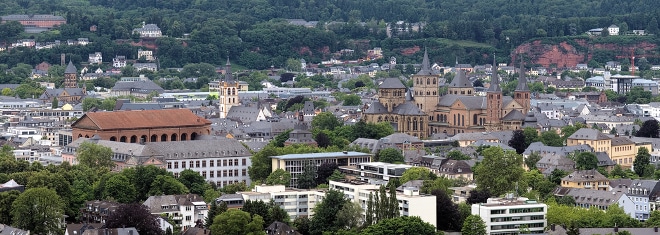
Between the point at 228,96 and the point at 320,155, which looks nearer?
the point at 320,155

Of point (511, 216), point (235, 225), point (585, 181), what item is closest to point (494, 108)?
point (585, 181)

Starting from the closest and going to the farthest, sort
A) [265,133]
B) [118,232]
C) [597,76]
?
[118,232] → [265,133] → [597,76]

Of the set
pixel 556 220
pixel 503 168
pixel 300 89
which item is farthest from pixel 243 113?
pixel 556 220

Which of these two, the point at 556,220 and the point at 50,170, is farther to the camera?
the point at 50,170

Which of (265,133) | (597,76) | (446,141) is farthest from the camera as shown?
(597,76)

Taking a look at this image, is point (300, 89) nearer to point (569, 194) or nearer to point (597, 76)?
point (597, 76)

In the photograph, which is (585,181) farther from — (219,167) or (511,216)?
(219,167)
